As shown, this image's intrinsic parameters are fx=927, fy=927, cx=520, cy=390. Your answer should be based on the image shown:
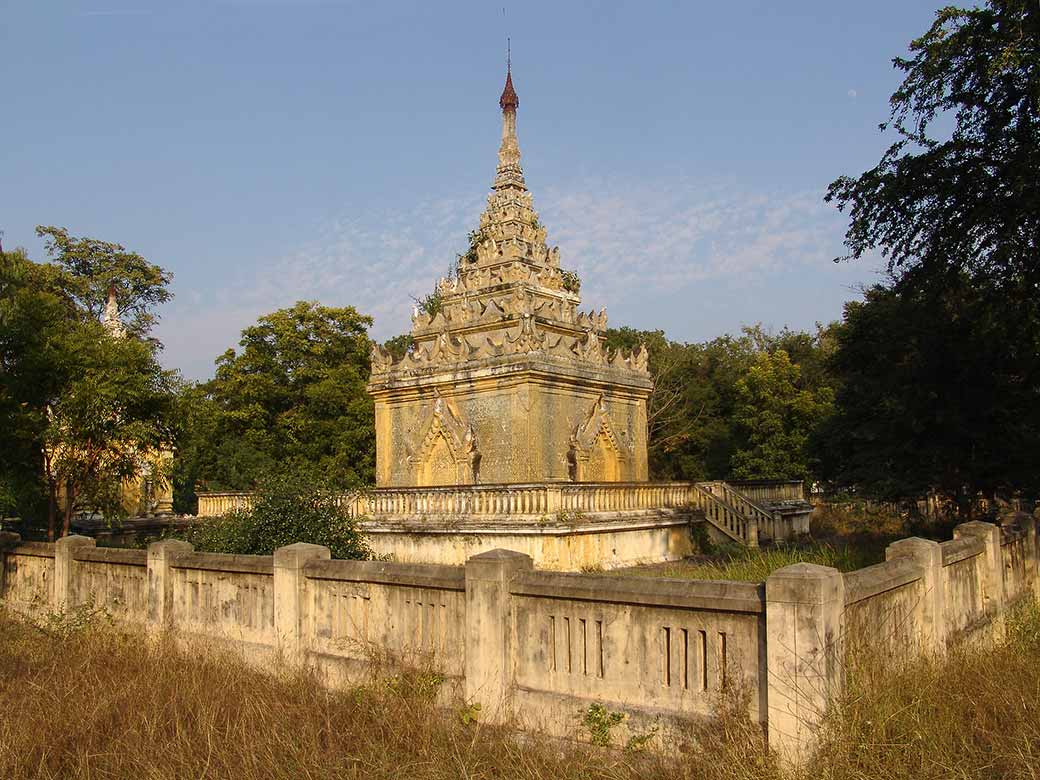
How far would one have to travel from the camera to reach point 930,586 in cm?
888

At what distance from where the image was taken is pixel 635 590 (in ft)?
23.4

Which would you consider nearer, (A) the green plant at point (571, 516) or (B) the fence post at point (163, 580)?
Answer: (B) the fence post at point (163, 580)

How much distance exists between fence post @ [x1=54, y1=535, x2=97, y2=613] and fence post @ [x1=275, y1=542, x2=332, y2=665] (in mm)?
5062

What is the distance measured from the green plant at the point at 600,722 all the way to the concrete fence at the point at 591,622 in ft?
0.35

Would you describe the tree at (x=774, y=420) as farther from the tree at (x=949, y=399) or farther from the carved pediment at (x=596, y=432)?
the carved pediment at (x=596, y=432)

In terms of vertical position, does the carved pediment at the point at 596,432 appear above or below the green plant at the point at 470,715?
above

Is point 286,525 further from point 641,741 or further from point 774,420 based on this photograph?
point 774,420

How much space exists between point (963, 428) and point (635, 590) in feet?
50.0

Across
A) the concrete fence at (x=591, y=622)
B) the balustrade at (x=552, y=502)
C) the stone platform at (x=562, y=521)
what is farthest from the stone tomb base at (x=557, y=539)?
the concrete fence at (x=591, y=622)

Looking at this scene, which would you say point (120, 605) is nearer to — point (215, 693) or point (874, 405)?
point (215, 693)

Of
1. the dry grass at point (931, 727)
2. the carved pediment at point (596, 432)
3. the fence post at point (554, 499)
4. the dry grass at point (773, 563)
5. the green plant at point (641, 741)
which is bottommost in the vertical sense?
the green plant at point (641, 741)

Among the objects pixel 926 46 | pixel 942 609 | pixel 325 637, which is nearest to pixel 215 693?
pixel 325 637

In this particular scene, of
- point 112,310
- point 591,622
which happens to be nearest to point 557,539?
point 591,622

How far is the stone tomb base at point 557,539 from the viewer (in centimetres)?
1755
